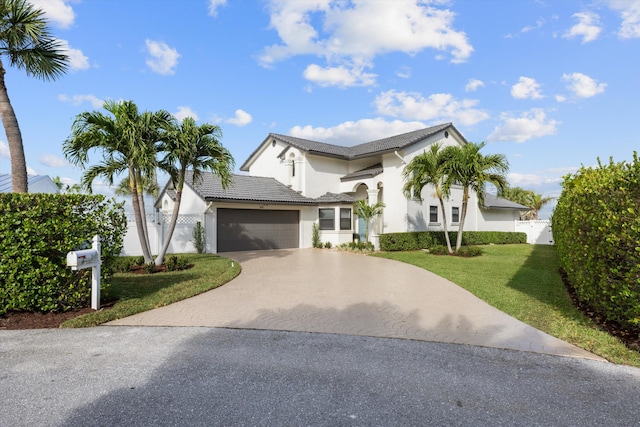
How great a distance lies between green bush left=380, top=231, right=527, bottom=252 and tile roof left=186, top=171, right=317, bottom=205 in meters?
5.22

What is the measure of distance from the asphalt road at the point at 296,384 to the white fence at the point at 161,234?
1129 cm

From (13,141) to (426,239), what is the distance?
727 inches

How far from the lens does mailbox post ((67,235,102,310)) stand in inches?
218


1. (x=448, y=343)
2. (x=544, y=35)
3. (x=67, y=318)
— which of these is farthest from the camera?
(x=544, y=35)

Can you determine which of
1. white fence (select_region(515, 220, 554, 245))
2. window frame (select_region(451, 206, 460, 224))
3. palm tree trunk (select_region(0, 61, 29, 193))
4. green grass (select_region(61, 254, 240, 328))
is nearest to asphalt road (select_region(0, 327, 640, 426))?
green grass (select_region(61, 254, 240, 328))

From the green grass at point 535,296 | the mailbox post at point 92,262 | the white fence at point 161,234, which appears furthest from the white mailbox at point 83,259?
the white fence at point 161,234

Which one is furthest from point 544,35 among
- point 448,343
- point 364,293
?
point 448,343

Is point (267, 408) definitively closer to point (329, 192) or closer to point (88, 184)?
point (88, 184)

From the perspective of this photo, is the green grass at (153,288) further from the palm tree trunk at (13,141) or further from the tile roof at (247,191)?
the tile roof at (247,191)

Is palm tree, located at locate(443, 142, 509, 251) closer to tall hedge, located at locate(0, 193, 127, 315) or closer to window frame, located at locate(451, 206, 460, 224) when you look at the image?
window frame, located at locate(451, 206, 460, 224)

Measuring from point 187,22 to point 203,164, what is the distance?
4.82 m

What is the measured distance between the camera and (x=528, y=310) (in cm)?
650

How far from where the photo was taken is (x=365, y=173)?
21250 millimetres

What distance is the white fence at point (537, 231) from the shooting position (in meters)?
26.8
